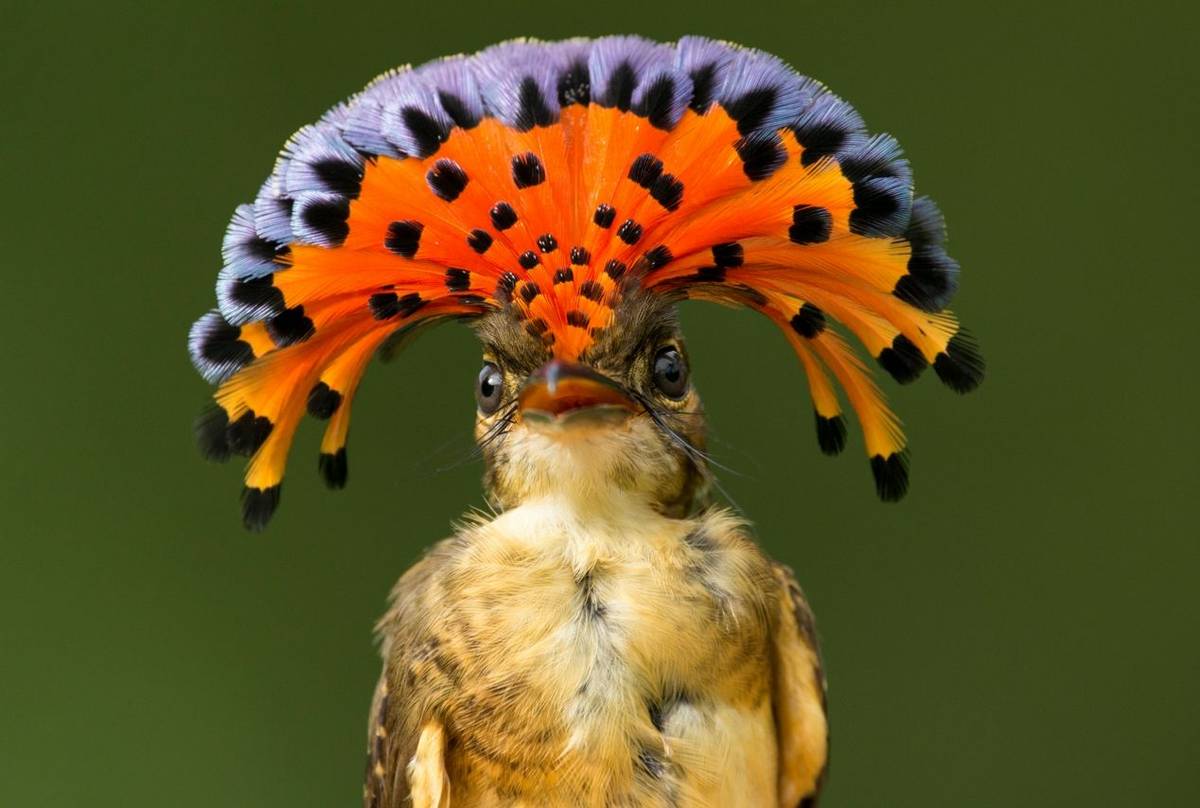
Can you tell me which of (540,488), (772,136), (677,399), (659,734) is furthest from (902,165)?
(659,734)

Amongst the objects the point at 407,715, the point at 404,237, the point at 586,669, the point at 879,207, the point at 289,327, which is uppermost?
the point at 879,207

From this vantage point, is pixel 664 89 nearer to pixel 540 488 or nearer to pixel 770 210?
pixel 770 210

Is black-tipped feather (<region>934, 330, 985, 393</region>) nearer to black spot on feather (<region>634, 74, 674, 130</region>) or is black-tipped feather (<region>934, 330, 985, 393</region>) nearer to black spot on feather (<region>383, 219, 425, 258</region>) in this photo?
black spot on feather (<region>634, 74, 674, 130</region>)

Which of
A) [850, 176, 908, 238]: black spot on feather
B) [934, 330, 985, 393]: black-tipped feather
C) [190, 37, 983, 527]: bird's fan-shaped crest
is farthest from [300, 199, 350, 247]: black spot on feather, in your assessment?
[934, 330, 985, 393]: black-tipped feather

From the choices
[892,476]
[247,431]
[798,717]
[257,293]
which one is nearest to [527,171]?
[257,293]

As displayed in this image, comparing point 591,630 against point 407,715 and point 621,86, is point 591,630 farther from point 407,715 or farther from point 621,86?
point 621,86
